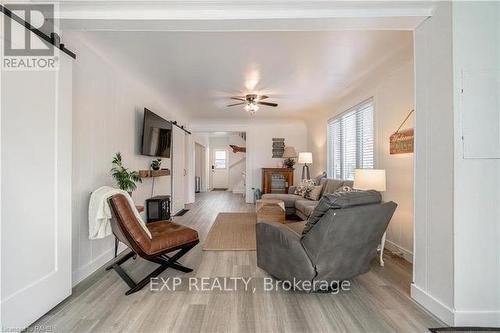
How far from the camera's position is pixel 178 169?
603cm

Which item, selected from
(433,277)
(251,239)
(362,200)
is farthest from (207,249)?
(433,277)

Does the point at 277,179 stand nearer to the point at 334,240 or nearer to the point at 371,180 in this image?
the point at 371,180

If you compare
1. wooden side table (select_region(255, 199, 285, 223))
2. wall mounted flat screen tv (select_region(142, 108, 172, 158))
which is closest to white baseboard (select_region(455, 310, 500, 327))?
wooden side table (select_region(255, 199, 285, 223))

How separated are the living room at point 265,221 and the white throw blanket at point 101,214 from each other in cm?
2

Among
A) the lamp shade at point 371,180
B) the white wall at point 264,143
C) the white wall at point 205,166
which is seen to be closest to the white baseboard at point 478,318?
the lamp shade at point 371,180

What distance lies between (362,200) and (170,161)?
4.52m

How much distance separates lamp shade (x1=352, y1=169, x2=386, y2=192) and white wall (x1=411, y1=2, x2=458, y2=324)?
31.8 inches

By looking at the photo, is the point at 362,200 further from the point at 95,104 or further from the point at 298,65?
the point at 95,104

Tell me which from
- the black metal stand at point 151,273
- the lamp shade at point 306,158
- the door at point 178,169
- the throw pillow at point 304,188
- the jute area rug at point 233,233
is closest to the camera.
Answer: the black metal stand at point 151,273

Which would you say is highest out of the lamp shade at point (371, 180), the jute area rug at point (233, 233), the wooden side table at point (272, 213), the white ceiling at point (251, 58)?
the white ceiling at point (251, 58)

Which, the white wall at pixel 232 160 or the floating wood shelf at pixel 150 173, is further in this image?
the white wall at pixel 232 160

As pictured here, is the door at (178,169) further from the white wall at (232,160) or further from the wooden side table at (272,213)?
the white wall at (232,160)

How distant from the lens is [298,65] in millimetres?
3164

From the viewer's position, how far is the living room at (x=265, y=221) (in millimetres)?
1707
